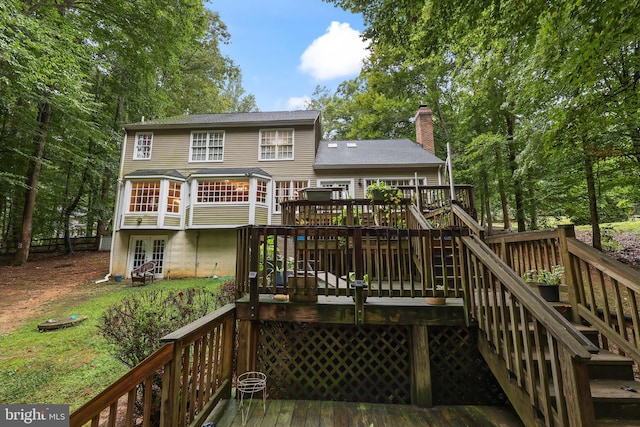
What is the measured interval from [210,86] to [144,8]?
884 cm

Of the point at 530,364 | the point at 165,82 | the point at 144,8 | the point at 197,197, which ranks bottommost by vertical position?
the point at 530,364

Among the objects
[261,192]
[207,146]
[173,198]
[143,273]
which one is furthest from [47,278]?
[261,192]

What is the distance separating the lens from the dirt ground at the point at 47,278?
695 centimetres

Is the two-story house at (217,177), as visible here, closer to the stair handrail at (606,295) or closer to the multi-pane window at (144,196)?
the multi-pane window at (144,196)

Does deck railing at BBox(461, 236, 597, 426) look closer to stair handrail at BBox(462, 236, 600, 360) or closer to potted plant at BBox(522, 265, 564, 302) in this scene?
stair handrail at BBox(462, 236, 600, 360)

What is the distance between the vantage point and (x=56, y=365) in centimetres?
404

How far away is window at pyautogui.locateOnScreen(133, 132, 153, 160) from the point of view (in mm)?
12188

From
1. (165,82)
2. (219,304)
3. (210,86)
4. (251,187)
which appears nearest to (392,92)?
(251,187)

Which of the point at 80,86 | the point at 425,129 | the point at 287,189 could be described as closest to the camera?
the point at 80,86

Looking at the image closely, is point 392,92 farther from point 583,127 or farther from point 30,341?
point 30,341

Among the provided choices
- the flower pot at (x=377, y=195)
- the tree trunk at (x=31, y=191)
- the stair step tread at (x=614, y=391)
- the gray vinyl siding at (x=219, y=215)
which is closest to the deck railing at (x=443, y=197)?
the flower pot at (x=377, y=195)

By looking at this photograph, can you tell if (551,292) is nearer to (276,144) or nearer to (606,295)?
(606,295)

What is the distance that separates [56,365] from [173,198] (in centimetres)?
819

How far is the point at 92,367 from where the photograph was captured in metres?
4.00
